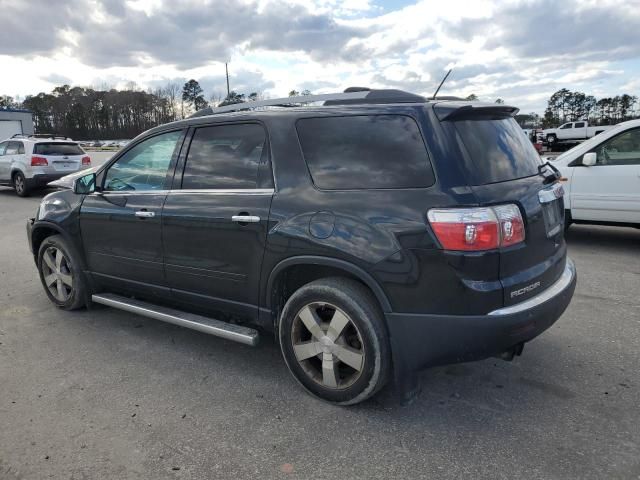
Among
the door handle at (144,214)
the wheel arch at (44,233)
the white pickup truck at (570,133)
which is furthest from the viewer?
the white pickup truck at (570,133)

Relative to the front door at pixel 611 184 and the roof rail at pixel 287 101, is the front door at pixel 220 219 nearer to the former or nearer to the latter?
the roof rail at pixel 287 101

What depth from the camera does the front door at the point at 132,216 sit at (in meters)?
3.84

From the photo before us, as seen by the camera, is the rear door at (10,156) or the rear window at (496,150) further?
the rear door at (10,156)

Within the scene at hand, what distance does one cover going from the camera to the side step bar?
132 inches

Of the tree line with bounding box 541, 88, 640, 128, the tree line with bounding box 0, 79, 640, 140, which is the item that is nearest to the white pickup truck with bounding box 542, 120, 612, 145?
the tree line with bounding box 541, 88, 640, 128

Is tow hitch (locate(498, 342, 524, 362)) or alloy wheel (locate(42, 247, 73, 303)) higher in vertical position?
alloy wheel (locate(42, 247, 73, 303))

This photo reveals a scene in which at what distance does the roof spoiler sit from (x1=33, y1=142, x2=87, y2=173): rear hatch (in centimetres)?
1437

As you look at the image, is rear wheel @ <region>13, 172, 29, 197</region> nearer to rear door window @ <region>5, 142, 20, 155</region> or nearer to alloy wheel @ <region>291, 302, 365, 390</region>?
rear door window @ <region>5, 142, 20, 155</region>

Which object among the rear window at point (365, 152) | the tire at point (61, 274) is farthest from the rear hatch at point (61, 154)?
the rear window at point (365, 152)

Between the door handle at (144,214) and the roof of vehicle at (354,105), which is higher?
the roof of vehicle at (354,105)

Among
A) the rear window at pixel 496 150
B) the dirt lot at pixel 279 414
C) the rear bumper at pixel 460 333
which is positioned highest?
the rear window at pixel 496 150

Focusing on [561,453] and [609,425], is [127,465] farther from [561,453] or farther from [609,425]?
[609,425]

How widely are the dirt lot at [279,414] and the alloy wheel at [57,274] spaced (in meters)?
0.48

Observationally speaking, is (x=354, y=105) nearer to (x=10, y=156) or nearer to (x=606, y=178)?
(x=606, y=178)
